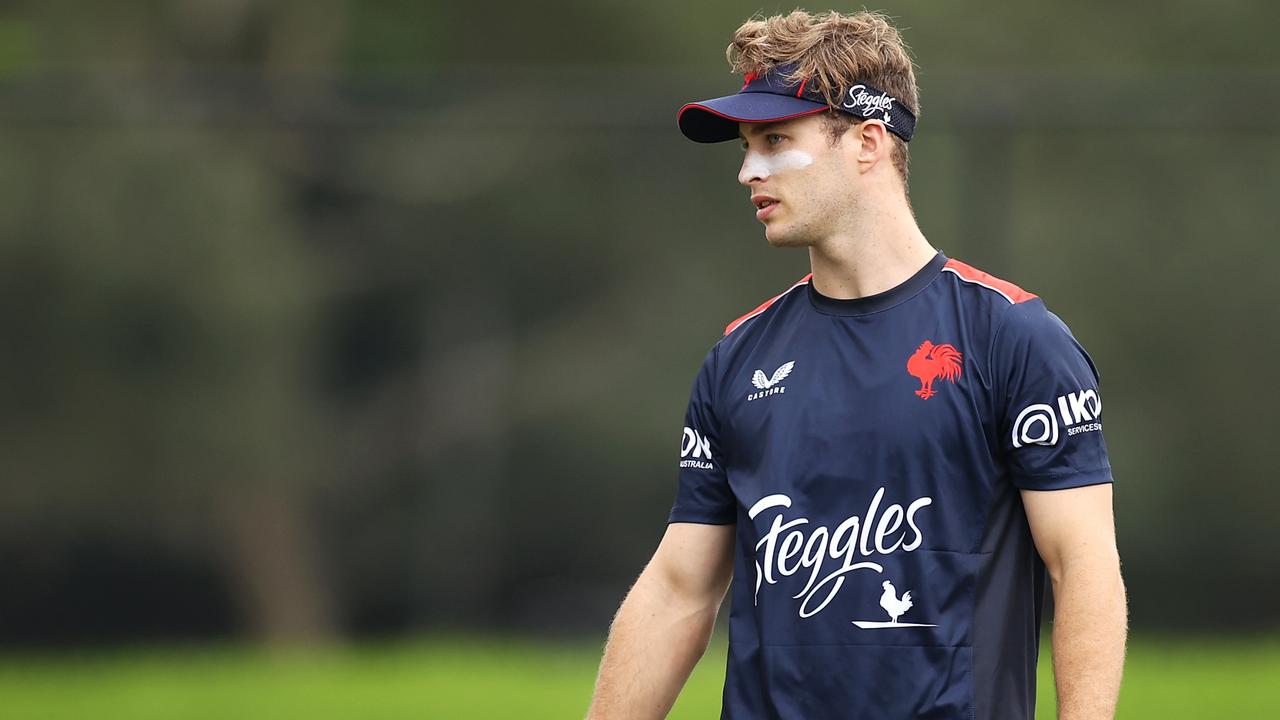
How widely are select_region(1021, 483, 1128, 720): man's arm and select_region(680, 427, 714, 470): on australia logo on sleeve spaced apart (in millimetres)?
774

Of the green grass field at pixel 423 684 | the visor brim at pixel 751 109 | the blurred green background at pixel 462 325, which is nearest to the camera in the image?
the visor brim at pixel 751 109

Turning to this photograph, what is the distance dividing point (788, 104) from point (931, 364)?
2.08 ft

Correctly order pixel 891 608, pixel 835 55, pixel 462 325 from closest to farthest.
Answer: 1. pixel 891 608
2. pixel 835 55
3. pixel 462 325

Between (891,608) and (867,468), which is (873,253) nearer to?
(867,468)

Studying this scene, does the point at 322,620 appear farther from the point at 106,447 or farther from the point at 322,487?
the point at 106,447

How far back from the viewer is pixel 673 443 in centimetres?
970

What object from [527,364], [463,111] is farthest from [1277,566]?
[463,111]

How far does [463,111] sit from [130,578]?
348cm

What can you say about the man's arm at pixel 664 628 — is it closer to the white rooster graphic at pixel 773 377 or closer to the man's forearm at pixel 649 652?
the man's forearm at pixel 649 652

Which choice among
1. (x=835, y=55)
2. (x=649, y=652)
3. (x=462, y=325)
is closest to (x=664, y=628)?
(x=649, y=652)

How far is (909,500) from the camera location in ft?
10.4

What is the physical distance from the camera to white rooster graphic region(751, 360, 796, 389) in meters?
3.39

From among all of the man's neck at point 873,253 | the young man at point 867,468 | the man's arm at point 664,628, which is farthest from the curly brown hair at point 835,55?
the man's arm at point 664,628

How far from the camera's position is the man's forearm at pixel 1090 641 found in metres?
2.96
